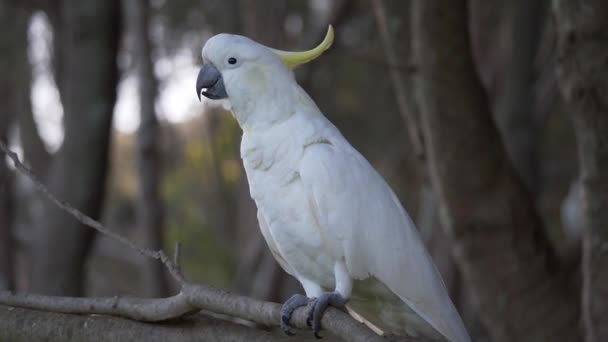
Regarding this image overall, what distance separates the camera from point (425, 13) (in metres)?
3.03

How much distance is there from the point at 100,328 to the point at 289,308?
0.43m

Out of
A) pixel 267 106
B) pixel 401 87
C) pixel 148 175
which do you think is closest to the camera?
pixel 267 106

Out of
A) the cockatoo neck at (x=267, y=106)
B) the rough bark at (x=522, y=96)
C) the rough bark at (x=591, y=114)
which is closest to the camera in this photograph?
the cockatoo neck at (x=267, y=106)

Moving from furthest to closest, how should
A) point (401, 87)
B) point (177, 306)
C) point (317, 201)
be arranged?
point (401, 87) < point (317, 201) < point (177, 306)

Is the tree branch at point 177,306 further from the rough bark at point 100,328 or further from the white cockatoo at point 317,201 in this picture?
the white cockatoo at point 317,201

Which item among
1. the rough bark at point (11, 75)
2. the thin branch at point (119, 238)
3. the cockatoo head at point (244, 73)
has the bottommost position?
the thin branch at point (119, 238)

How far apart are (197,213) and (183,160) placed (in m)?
0.87

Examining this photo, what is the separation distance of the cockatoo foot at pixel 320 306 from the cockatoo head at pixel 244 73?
53cm

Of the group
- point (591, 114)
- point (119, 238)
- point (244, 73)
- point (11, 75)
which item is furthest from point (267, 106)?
point (11, 75)

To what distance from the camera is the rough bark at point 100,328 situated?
1.80 metres

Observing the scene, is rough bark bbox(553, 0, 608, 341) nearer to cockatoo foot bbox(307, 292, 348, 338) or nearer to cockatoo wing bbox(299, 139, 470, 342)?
cockatoo wing bbox(299, 139, 470, 342)

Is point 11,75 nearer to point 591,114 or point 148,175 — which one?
point 148,175

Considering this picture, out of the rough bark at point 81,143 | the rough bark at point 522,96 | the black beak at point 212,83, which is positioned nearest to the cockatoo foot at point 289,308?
the black beak at point 212,83

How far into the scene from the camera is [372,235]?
6.67ft
